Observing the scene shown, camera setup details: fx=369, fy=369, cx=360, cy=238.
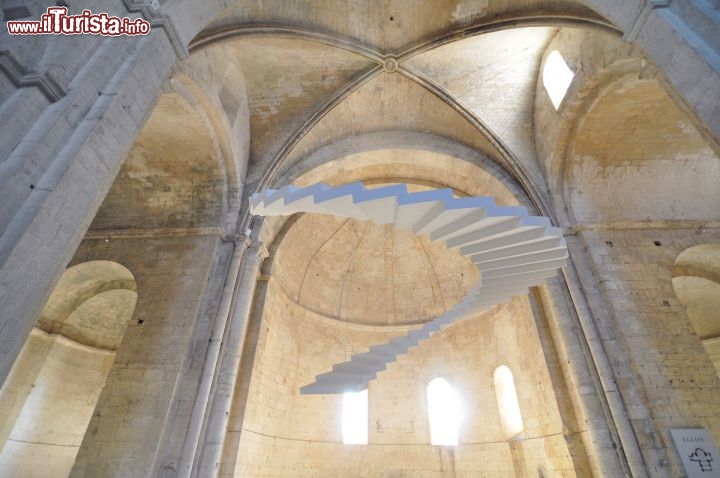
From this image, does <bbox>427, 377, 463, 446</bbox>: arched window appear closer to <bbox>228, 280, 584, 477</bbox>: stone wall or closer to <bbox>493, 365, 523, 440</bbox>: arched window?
<bbox>228, 280, 584, 477</bbox>: stone wall

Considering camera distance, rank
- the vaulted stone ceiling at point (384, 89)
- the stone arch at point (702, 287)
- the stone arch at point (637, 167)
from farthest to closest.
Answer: the stone arch at point (702, 287) → the vaulted stone ceiling at point (384, 89) → the stone arch at point (637, 167)

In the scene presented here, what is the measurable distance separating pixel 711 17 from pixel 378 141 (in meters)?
8.38

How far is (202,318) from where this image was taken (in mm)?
8398

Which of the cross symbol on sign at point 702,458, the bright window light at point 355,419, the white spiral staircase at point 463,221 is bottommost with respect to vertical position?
the cross symbol on sign at point 702,458

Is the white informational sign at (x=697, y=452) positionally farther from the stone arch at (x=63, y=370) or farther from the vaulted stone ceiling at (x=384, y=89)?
the stone arch at (x=63, y=370)

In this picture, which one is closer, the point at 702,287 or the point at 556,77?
the point at 556,77

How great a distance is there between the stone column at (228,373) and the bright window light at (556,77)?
867cm

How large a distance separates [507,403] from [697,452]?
5.96 m

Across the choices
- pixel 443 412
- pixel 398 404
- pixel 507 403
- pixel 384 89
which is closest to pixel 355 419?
pixel 398 404

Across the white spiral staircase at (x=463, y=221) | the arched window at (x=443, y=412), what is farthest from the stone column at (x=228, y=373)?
the arched window at (x=443, y=412)

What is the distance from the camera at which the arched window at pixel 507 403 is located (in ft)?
37.6

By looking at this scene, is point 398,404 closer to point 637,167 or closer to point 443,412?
point 443,412

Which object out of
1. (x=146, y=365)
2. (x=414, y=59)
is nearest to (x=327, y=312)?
(x=146, y=365)

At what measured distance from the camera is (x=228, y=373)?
27.0 ft
